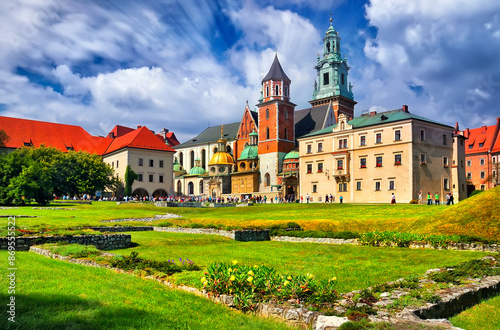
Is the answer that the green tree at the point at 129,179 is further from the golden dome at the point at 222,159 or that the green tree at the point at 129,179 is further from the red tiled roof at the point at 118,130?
the red tiled roof at the point at 118,130

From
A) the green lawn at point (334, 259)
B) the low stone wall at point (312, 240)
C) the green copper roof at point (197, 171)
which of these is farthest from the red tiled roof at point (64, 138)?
the green lawn at point (334, 259)

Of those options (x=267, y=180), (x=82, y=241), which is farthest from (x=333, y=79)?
(x=82, y=241)

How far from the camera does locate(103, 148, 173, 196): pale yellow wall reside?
276 ft

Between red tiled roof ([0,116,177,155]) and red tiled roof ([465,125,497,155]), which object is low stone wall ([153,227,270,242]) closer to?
red tiled roof ([0,116,177,155])

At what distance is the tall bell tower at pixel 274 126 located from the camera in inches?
3295

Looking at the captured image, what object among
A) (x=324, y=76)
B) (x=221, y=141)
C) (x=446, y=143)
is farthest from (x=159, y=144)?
(x=446, y=143)

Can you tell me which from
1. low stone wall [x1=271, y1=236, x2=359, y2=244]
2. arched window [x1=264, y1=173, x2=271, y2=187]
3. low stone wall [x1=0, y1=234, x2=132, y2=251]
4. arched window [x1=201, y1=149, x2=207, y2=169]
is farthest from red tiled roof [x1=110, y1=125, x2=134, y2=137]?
low stone wall [x1=0, y1=234, x2=132, y2=251]

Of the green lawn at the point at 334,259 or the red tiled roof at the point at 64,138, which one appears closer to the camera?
the green lawn at the point at 334,259

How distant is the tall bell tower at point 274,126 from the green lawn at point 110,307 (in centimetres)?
7168

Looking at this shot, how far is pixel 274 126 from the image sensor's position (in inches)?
3393

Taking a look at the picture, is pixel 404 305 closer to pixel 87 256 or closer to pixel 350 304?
pixel 350 304

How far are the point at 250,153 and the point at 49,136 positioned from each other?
4632 cm

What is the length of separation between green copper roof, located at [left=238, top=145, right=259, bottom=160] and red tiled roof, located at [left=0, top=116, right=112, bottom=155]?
36.1 metres

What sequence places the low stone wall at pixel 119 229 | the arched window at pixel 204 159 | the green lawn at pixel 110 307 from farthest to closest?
the arched window at pixel 204 159, the low stone wall at pixel 119 229, the green lawn at pixel 110 307
